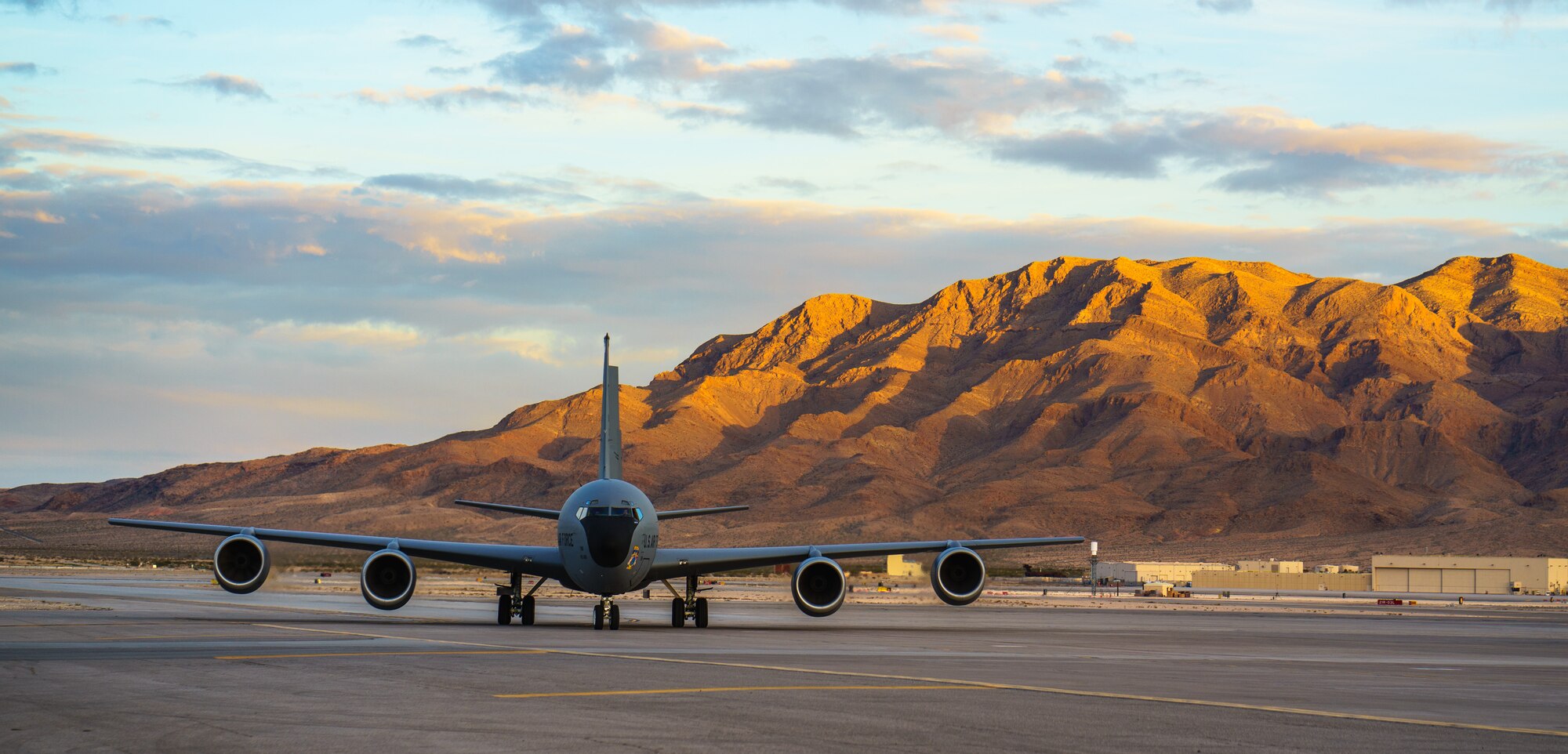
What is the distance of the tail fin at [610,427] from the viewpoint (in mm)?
46750

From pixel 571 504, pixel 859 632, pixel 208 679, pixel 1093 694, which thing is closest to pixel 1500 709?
pixel 1093 694

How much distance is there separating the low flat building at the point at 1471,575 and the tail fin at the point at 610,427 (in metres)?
109

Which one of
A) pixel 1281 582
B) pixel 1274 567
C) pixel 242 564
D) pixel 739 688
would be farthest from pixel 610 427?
pixel 1274 567

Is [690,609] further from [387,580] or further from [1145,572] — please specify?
[1145,572]

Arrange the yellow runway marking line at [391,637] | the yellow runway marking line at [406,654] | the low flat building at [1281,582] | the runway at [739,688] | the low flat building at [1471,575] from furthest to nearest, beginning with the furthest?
the low flat building at [1471,575]
the low flat building at [1281,582]
the yellow runway marking line at [391,637]
the yellow runway marking line at [406,654]
the runway at [739,688]

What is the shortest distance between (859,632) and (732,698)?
20803 mm

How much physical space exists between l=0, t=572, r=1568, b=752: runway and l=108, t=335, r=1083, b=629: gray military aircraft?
49.3 inches

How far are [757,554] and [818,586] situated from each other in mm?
2139

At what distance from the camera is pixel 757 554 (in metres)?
44.0

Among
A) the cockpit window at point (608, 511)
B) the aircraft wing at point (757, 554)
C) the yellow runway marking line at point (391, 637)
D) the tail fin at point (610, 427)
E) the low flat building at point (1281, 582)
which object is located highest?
the tail fin at point (610, 427)

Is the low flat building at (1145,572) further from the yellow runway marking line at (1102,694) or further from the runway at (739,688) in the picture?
the yellow runway marking line at (1102,694)

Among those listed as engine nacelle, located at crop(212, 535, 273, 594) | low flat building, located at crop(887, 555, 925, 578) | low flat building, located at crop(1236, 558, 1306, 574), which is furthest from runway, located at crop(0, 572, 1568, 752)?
low flat building, located at crop(1236, 558, 1306, 574)

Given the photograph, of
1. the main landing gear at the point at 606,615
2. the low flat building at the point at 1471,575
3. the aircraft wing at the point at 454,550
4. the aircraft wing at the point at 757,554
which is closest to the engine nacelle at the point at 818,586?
the aircraft wing at the point at 757,554

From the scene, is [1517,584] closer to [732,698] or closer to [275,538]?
[275,538]
